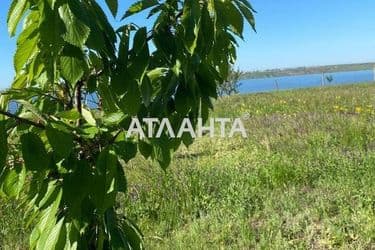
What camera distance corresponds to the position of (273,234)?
3836 mm

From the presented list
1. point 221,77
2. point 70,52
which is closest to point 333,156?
point 221,77

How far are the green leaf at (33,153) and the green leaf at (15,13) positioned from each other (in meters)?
0.24

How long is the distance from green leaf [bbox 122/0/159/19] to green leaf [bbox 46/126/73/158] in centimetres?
35

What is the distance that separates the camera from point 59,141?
3.32 feet

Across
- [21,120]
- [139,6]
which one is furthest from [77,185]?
[139,6]

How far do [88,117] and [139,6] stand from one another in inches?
13.7

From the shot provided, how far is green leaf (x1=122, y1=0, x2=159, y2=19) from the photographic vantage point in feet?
3.81

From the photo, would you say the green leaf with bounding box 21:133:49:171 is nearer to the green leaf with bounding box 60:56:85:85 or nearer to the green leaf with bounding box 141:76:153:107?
the green leaf with bounding box 60:56:85:85

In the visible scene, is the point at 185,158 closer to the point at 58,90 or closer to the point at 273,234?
the point at 273,234

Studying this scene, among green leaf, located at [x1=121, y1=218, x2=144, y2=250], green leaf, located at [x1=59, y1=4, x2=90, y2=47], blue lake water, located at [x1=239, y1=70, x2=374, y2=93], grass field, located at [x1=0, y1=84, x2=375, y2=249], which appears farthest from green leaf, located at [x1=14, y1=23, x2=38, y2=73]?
blue lake water, located at [x1=239, y1=70, x2=374, y2=93]

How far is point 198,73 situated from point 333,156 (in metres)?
4.87

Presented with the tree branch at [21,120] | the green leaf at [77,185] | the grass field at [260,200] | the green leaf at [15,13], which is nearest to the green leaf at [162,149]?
the green leaf at [77,185]

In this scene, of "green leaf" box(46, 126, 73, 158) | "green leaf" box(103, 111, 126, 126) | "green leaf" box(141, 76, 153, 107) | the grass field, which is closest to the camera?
"green leaf" box(46, 126, 73, 158)

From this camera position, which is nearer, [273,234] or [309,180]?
[273,234]
